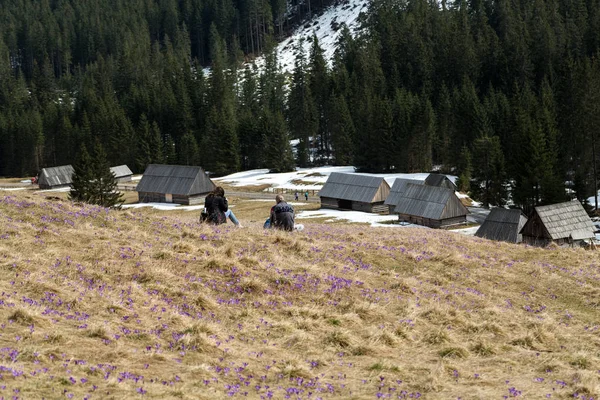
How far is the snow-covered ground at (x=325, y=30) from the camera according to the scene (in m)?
172

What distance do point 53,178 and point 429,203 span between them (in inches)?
2666

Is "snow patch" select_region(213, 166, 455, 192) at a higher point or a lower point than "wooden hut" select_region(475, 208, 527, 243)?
higher

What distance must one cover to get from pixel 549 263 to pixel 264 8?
175 meters

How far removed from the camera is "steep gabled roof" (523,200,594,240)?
1821 inches

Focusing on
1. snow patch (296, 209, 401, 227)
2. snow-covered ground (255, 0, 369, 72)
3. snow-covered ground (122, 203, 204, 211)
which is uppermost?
snow-covered ground (255, 0, 369, 72)

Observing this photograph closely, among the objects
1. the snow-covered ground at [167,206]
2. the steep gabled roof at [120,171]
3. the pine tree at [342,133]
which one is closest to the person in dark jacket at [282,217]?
the snow-covered ground at [167,206]

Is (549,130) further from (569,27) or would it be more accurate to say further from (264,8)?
(264,8)

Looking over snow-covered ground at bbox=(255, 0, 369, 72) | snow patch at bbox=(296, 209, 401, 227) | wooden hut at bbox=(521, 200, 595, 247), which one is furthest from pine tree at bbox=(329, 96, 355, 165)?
wooden hut at bbox=(521, 200, 595, 247)

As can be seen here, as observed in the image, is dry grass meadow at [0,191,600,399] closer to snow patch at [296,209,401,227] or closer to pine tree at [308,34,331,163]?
snow patch at [296,209,401,227]

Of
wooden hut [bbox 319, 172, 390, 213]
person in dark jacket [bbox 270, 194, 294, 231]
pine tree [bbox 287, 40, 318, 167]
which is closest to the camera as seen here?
person in dark jacket [bbox 270, 194, 294, 231]

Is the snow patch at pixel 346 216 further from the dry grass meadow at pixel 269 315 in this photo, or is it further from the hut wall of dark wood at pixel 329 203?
the dry grass meadow at pixel 269 315

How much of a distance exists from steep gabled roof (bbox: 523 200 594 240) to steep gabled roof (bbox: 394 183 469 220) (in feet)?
56.6

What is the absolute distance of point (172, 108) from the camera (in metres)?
134

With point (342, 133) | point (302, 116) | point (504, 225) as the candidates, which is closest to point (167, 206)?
point (342, 133)
